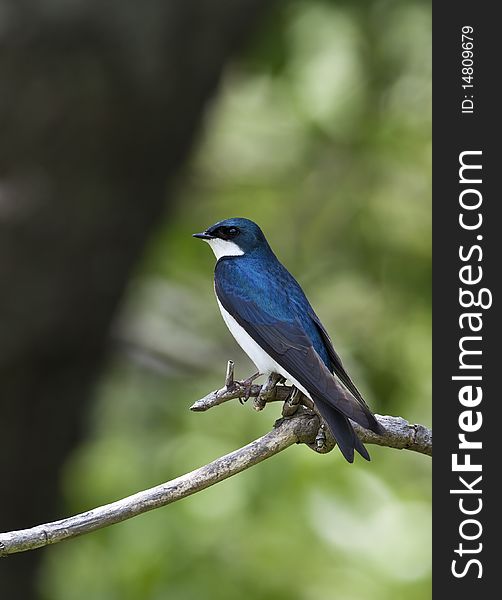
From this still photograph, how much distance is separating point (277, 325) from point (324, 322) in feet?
11.2

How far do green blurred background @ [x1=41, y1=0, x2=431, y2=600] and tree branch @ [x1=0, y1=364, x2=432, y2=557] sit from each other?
2788mm

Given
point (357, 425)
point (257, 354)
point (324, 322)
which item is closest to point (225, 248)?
point (257, 354)

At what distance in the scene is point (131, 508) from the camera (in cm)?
255

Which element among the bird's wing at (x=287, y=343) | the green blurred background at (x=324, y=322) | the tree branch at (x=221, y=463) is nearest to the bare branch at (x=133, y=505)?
the tree branch at (x=221, y=463)

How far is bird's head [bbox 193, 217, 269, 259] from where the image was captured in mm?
3506

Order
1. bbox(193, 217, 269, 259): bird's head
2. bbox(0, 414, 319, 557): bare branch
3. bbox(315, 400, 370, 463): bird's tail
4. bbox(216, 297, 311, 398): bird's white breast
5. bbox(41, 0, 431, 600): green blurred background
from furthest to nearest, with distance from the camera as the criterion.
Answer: bbox(41, 0, 431, 600): green blurred background < bbox(193, 217, 269, 259): bird's head < bbox(216, 297, 311, 398): bird's white breast < bbox(315, 400, 370, 463): bird's tail < bbox(0, 414, 319, 557): bare branch

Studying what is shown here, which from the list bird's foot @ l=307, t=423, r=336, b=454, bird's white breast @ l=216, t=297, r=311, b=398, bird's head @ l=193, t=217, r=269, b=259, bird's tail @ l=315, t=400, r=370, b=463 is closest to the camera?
bird's tail @ l=315, t=400, r=370, b=463

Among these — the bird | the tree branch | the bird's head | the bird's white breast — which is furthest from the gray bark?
the bird's head

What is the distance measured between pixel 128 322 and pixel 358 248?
1.35 metres

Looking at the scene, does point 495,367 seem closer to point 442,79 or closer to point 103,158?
point 442,79

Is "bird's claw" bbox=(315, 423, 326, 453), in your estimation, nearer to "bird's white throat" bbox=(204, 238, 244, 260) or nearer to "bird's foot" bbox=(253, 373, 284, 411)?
"bird's foot" bbox=(253, 373, 284, 411)

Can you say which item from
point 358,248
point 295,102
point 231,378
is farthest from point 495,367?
point 295,102

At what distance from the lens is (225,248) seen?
3605mm

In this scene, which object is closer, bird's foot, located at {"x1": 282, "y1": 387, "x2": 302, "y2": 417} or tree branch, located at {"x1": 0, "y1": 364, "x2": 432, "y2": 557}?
tree branch, located at {"x1": 0, "y1": 364, "x2": 432, "y2": 557}
